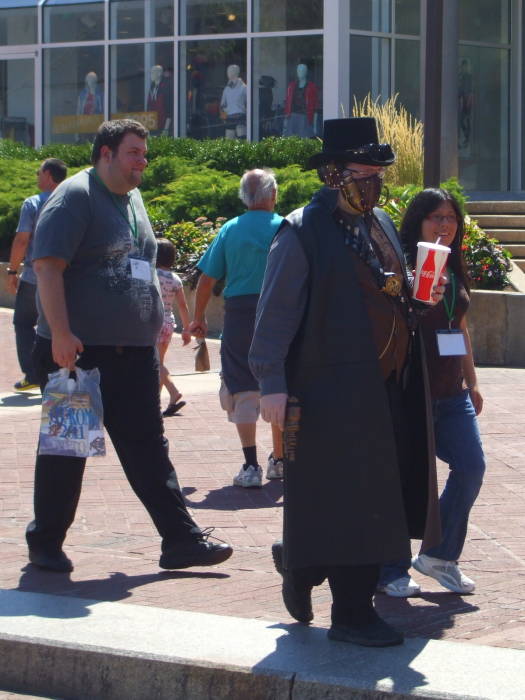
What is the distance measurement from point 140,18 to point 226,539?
17921 mm

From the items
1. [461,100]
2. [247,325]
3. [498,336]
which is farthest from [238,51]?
[247,325]

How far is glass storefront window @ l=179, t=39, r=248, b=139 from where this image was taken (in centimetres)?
2169

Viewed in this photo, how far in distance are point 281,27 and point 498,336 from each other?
10786mm

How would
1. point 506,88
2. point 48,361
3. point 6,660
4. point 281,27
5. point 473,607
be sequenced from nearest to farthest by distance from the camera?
point 6,660, point 473,607, point 48,361, point 281,27, point 506,88

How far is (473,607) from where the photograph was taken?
5.12 meters

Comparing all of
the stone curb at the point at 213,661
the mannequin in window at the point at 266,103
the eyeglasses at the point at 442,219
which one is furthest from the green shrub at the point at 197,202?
the stone curb at the point at 213,661

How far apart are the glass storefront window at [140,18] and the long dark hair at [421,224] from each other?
58.5ft

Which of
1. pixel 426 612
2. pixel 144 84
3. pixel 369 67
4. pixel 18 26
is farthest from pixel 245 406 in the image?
pixel 18 26

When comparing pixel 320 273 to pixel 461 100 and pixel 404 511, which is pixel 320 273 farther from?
pixel 461 100

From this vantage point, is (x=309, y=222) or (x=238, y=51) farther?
(x=238, y=51)

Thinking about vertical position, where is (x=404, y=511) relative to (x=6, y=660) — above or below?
above

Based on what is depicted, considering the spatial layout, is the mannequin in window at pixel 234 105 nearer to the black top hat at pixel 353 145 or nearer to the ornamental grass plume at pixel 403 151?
the ornamental grass plume at pixel 403 151

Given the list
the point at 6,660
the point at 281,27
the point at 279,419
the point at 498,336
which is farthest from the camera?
the point at 281,27

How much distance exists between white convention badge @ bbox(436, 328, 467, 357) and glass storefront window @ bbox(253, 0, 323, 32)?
1664 centimetres
